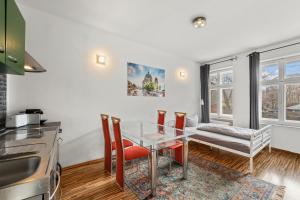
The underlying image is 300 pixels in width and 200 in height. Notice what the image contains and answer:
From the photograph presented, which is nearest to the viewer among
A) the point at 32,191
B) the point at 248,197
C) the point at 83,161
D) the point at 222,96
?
the point at 32,191

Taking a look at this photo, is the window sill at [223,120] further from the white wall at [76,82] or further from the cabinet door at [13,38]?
the cabinet door at [13,38]

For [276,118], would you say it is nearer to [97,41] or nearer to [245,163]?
[245,163]

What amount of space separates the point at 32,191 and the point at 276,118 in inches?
188

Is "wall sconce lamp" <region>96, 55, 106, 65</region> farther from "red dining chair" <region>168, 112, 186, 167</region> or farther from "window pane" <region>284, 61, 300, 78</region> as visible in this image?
"window pane" <region>284, 61, 300, 78</region>

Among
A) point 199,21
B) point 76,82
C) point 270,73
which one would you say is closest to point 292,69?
point 270,73

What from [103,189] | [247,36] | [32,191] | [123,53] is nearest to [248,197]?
[103,189]

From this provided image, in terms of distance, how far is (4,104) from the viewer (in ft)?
6.16

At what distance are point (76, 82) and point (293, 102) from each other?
4.87m

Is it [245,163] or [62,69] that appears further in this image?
[245,163]

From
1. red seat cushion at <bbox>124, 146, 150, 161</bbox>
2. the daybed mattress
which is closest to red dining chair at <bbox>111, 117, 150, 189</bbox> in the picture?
red seat cushion at <bbox>124, 146, 150, 161</bbox>

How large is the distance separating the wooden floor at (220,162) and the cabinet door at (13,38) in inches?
67.0

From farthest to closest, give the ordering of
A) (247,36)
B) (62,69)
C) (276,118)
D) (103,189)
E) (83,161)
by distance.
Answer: (276,118), (247,36), (83,161), (62,69), (103,189)

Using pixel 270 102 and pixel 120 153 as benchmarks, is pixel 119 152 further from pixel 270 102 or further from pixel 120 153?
pixel 270 102

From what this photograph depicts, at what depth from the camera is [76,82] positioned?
2.56 m
